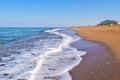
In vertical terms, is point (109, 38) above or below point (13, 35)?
above

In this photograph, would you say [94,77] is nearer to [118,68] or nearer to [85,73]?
[85,73]

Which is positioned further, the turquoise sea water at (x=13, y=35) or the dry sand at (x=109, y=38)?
the turquoise sea water at (x=13, y=35)

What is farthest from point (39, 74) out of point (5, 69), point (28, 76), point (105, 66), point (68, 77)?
point (105, 66)

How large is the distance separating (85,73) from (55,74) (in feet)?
3.25

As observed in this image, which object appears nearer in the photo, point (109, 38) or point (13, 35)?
point (109, 38)

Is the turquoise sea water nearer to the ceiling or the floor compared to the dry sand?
nearer to the floor

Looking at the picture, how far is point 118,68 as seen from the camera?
9453 millimetres

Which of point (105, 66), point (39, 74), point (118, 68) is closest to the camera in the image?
point (39, 74)

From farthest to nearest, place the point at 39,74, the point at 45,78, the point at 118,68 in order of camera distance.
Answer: the point at 118,68
the point at 39,74
the point at 45,78

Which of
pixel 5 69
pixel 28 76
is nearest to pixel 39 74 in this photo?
pixel 28 76

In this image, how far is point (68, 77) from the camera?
845 cm

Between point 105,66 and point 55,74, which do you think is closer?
point 55,74

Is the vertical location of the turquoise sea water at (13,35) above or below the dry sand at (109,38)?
below

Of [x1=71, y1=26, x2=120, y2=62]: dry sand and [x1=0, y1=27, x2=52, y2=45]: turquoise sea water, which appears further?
[x1=0, y1=27, x2=52, y2=45]: turquoise sea water
